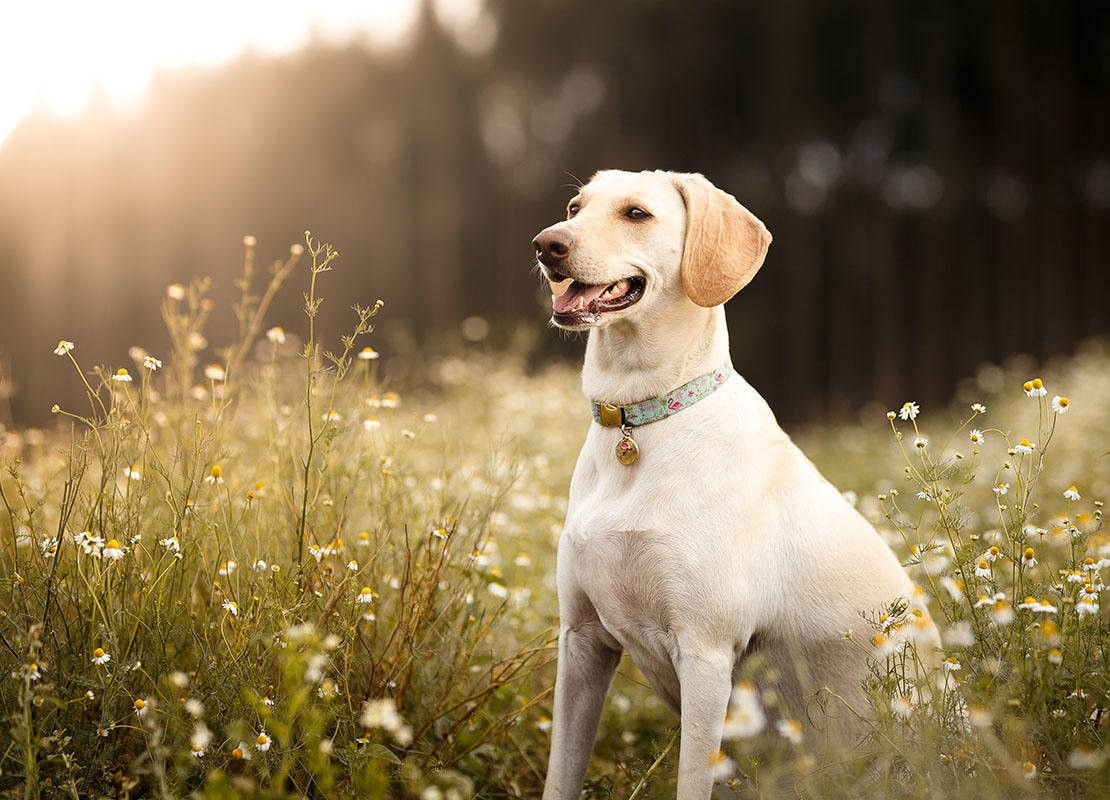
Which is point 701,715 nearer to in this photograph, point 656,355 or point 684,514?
point 684,514

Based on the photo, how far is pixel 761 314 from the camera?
46.3 feet

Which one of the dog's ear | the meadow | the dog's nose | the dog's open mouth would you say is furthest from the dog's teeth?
the meadow

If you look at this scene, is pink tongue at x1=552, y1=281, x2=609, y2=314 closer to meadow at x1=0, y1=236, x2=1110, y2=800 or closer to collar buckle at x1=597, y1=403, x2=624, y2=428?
collar buckle at x1=597, y1=403, x2=624, y2=428

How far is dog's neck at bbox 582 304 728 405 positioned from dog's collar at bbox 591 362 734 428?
1.0 inches

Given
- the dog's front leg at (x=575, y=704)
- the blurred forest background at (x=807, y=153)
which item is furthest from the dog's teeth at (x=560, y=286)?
the blurred forest background at (x=807, y=153)

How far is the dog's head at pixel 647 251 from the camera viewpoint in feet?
9.12

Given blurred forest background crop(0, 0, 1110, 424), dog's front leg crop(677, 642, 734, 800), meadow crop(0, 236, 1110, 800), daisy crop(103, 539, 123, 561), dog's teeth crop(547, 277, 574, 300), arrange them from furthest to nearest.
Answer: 1. blurred forest background crop(0, 0, 1110, 424)
2. dog's teeth crop(547, 277, 574, 300)
3. dog's front leg crop(677, 642, 734, 800)
4. daisy crop(103, 539, 123, 561)
5. meadow crop(0, 236, 1110, 800)

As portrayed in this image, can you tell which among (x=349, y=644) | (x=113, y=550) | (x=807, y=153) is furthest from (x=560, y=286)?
(x=807, y=153)

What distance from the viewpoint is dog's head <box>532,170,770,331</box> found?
278 centimetres

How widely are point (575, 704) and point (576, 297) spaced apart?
126 cm

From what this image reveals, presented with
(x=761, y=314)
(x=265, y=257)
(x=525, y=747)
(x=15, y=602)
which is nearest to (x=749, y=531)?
(x=525, y=747)

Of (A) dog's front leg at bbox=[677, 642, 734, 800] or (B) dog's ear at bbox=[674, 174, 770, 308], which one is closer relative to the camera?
(A) dog's front leg at bbox=[677, 642, 734, 800]

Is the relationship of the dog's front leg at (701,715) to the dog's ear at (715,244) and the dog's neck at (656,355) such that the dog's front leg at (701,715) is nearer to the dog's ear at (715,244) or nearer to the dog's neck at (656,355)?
the dog's neck at (656,355)

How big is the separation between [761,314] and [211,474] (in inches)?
486
